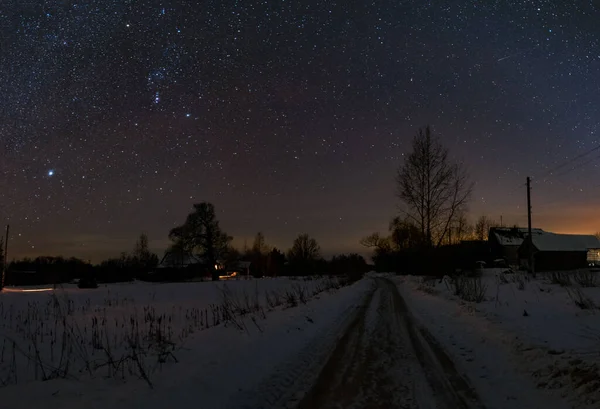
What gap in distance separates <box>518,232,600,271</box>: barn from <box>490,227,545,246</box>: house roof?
12.5ft

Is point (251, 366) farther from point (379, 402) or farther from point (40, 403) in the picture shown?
point (40, 403)

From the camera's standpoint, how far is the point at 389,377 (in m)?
6.29

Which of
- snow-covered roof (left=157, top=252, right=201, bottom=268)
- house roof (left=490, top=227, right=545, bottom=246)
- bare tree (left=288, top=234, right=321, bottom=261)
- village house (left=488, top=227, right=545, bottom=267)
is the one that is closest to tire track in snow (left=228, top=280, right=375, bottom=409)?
village house (left=488, top=227, right=545, bottom=267)

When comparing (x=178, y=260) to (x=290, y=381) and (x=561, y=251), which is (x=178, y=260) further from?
(x=290, y=381)

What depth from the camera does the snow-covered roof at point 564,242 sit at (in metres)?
61.2

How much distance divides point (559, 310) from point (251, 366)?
9.30 metres

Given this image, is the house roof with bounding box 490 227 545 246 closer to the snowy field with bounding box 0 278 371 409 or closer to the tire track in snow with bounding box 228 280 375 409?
the snowy field with bounding box 0 278 371 409

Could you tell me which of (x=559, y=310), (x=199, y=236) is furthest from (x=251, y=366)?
(x=199, y=236)

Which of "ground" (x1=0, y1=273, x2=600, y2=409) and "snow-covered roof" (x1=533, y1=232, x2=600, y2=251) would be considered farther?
"snow-covered roof" (x1=533, y1=232, x2=600, y2=251)

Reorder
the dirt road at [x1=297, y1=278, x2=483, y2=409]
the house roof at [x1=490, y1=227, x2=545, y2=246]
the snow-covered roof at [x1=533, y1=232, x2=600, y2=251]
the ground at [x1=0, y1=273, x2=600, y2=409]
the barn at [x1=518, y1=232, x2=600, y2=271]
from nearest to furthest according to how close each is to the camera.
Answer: the dirt road at [x1=297, y1=278, x2=483, y2=409] → the ground at [x1=0, y1=273, x2=600, y2=409] → the barn at [x1=518, y1=232, x2=600, y2=271] → the snow-covered roof at [x1=533, y1=232, x2=600, y2=251] → the house roof at [x1=490, y1=227, x2=545, y2=246]

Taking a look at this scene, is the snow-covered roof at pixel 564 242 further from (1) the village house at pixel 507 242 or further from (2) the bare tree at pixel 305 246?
(2) the bare tree at pixel 305 246

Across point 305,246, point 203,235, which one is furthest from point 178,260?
point 305,246

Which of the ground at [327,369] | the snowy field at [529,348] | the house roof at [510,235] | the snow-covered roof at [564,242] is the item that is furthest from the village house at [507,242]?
the ground at [327,369]

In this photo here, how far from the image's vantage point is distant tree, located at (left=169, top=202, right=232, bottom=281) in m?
71.9
